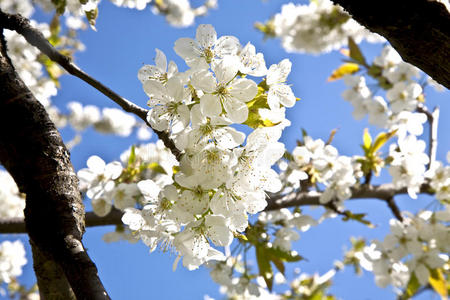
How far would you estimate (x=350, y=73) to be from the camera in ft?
10.2

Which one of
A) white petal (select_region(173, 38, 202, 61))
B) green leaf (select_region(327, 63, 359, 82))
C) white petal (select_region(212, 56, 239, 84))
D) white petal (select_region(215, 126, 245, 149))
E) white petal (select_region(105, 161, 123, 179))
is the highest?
green leaf (select_region(327, 63, 359, 82))

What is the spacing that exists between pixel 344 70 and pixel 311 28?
5.87ft

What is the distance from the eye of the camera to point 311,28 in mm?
4691

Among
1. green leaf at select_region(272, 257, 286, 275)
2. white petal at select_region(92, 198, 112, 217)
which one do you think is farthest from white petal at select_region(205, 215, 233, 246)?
green leaf at select_region(272, 257, 286, 275)

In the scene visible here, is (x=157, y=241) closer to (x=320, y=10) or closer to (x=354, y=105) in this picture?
(x=354, y=105)

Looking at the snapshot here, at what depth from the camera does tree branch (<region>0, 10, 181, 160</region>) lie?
3.50ft

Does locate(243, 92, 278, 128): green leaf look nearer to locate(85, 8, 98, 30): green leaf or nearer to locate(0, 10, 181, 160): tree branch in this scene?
locate(0, 10, 181, 160): tree branch

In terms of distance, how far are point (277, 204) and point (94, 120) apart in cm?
547

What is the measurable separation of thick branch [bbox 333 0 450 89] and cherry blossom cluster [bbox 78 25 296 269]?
0.24m

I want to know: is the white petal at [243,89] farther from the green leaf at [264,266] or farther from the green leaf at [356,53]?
the green leaf at [356,53]

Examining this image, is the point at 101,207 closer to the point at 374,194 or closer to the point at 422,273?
the point at 374,194

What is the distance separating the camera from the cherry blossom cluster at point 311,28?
444cm

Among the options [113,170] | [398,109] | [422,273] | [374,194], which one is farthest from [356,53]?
[113,170]

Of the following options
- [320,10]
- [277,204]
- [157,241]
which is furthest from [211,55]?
[320,10]
